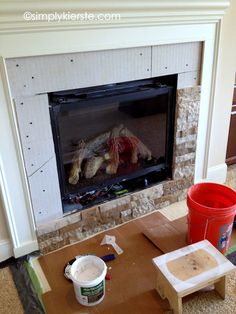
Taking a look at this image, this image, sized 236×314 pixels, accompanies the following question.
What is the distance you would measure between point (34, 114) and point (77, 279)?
2.43 feet

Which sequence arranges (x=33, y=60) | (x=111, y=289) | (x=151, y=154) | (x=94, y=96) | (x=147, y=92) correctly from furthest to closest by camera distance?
(x=151, y=154), (x=147, y=92), (x=94, y=96), (x=111, y=289), (x=33, y=60)

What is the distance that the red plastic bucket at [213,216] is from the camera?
148 cm

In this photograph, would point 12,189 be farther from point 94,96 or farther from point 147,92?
point 147,92

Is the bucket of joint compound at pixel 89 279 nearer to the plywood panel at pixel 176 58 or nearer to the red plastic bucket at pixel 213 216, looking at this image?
the red plastic bucket at pixel 213 216

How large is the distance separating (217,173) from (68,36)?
1.39 metres

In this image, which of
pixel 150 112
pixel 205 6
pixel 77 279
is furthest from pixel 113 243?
pixel 205 6

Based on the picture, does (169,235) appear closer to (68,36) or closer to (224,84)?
(224,84)

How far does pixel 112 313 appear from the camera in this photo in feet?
4.29

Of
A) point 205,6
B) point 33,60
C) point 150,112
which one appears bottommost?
point 150,112

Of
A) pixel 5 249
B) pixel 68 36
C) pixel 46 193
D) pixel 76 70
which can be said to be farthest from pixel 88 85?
pixel 5 249

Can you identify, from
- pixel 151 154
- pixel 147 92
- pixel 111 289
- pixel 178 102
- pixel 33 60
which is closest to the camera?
pixel 33 60

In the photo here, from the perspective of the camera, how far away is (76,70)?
4.63ft

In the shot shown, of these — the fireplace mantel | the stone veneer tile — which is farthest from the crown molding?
the stone veneer tile

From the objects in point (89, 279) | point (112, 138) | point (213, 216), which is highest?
point (112, 138)
